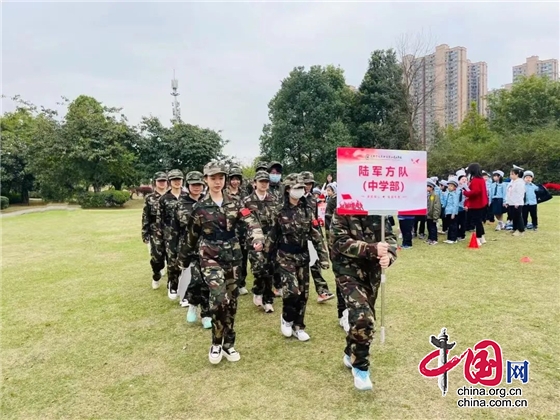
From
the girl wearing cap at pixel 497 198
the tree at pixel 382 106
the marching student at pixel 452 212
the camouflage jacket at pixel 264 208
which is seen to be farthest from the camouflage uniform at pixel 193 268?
the tree at pixel 382 106

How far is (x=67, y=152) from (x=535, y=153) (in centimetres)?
3221

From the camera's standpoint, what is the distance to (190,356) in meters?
4.55

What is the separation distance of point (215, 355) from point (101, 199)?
29.5 m

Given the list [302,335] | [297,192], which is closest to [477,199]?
[297,192]

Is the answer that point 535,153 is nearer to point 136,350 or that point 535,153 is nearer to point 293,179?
point 293,179

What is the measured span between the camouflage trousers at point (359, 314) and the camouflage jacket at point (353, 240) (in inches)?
3.9

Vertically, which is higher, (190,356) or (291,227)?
(291,227)

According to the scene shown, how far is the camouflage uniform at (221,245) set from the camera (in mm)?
4242

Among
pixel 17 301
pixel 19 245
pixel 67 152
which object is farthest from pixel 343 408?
pixel 67 152

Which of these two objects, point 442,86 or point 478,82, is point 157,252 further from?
point 478,82

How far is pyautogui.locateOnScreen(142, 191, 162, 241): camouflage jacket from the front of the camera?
702cm

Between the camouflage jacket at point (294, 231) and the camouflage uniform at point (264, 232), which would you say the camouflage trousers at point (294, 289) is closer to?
the camouflage jacket at point (294, 231)

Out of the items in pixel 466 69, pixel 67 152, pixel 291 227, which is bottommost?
pixel 291 227

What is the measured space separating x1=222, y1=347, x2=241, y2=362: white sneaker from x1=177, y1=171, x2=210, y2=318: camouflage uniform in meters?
0.76
